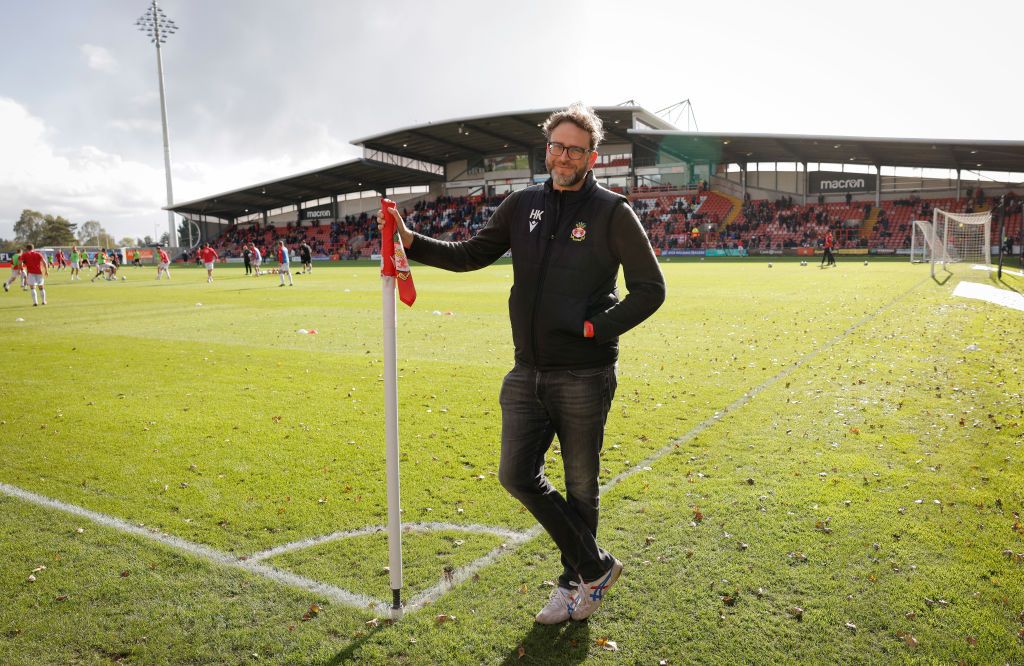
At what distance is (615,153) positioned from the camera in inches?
2576

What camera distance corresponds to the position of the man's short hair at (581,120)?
10.1ft

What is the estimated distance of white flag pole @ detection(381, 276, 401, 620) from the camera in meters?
3.34

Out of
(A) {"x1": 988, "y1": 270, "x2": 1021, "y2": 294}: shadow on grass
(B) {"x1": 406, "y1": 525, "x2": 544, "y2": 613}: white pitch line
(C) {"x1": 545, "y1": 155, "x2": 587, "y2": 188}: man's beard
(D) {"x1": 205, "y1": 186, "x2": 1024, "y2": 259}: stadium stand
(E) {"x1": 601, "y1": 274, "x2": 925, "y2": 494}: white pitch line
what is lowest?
(B) {"x1": 406, "y1": 525, "x2": 544, "y2": 613}: white pitch line

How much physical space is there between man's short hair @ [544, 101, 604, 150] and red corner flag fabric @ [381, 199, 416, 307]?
0.91 meters

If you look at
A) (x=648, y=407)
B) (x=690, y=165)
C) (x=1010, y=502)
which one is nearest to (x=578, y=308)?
(x=1010, y=502)

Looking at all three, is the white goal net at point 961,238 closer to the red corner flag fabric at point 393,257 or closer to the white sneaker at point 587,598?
the white sneaker at point 587,598

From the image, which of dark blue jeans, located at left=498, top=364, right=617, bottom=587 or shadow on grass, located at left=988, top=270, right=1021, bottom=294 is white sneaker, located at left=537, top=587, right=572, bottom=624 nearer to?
dark blue jeans, located at left=498, top=364, right=617, bottom=587

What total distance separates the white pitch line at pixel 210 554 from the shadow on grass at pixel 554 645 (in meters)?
0.82

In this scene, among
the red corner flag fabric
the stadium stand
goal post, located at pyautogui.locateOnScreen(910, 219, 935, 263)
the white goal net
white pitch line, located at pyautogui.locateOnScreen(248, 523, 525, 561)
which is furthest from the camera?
the stadium stand

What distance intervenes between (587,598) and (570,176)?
2.19m

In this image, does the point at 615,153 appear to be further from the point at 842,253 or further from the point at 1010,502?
the point at 1010,502

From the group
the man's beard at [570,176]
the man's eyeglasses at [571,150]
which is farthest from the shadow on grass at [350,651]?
the man's eyeglasses at [571,150]

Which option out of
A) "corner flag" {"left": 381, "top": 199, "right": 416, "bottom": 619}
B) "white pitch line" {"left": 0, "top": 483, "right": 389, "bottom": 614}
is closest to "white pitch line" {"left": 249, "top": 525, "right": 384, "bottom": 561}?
"white pitch line" {"left": 0, "top": 483, "right": 389, "bottom": 614}

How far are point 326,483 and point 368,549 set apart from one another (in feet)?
4.21
